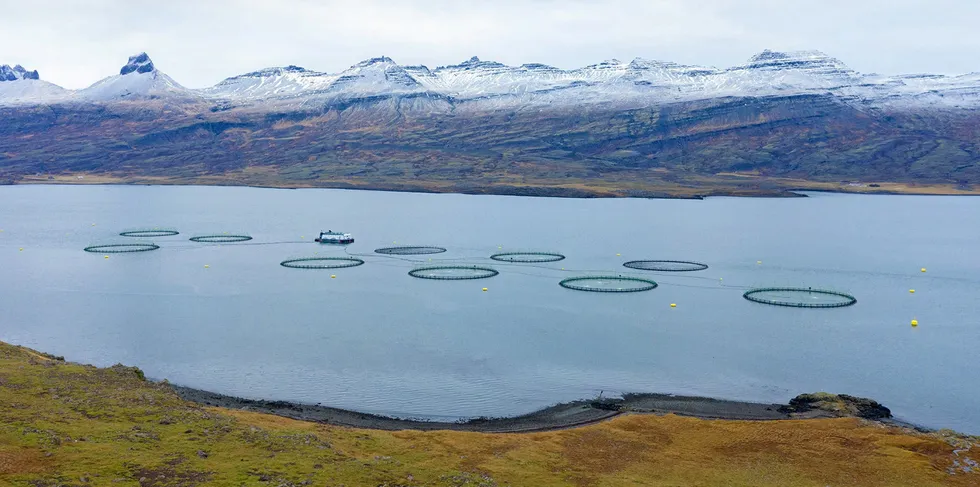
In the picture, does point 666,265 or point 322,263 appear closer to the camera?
point 666,265

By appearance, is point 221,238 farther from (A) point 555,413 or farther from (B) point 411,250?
(A) point 555,413

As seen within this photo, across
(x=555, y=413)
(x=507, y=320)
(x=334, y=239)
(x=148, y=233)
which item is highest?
(x=334, y=239)

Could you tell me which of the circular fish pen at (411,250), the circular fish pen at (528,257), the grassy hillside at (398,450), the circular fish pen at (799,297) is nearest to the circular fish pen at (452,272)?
the circular fish pen at (528,257)

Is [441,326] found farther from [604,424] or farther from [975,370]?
[975,370]

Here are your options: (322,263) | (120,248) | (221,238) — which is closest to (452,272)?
(322,263)

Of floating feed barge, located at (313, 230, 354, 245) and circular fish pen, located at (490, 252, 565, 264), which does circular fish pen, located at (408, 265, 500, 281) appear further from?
floating feed barge, located at (313, 230, 354, 245)

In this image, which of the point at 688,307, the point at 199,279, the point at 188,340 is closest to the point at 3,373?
the point at 188,340

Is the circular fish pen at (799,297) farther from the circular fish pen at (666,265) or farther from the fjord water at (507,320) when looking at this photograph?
the circular fish pen at (666,265)
